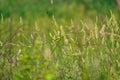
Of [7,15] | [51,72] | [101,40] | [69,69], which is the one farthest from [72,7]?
[51,72]

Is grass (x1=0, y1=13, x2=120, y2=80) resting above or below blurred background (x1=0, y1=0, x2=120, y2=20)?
below

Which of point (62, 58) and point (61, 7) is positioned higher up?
point (61, 7)

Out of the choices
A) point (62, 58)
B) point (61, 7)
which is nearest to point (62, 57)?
point (62, 58)

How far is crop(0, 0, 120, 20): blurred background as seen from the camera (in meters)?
5.57

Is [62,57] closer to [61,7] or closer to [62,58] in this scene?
[62,58]

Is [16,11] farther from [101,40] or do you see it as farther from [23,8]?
[101,40]

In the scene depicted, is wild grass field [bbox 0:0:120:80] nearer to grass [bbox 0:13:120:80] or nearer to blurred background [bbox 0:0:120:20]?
grass [bbox 0:13:120:80]

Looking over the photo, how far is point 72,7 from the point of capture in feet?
20.5

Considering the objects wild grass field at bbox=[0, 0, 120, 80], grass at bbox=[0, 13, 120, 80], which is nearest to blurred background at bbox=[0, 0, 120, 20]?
wild grass field at bbox=[0, 0, 120, 80]

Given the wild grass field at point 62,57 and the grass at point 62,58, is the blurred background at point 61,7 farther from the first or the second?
the grass at point 62,58

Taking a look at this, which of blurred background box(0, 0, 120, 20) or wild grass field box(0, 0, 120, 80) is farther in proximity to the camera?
blurred background box(0, 0, 120, 20)

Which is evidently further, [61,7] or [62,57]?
[61,7]

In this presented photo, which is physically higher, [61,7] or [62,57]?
[61,7]

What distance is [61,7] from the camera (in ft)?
20.2
